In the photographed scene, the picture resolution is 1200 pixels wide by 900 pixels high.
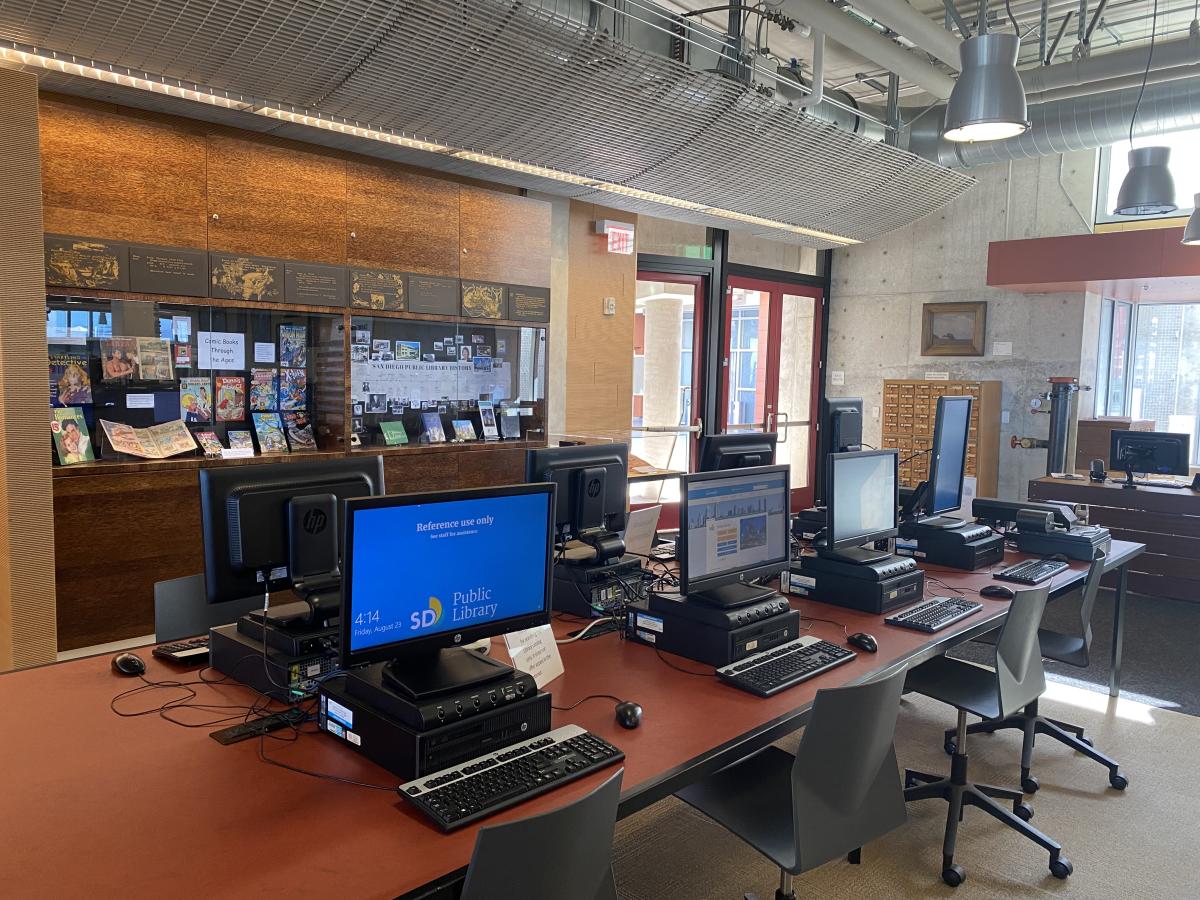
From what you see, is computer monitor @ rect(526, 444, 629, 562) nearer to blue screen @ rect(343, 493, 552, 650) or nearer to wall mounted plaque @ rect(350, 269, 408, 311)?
blue screen @ rect(343, 493, 552, 650)

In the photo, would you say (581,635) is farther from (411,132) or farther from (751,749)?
(411,132)

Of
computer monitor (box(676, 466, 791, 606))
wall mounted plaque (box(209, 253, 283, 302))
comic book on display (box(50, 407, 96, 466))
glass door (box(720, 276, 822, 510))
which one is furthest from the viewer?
glass door (box(720, 276, 822, 510))

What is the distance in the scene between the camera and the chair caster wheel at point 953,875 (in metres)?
2.82

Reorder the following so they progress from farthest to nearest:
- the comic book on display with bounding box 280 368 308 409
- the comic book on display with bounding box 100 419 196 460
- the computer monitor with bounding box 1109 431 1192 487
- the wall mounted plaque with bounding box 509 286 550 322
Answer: the computer monitor with bounding box 1109 431 1192 487, the wall mounted plaque with bounding box 509 286 550 322, the comic book on display with bounding box 280 368 308 409, the comic book on display with bounding box 100 419 196 460

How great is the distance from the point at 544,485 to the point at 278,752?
82 centimetres

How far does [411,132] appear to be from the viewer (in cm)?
445

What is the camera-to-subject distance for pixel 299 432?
508 centimetres

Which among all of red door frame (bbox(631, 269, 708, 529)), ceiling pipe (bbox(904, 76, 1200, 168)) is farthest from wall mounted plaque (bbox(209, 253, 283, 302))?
ceiling pipe (bbox(904, 76, 1200, 168))

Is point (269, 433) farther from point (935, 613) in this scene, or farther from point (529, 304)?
point (935, 613)

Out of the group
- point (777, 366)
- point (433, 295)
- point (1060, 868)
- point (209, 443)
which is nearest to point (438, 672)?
point (1060, 868)

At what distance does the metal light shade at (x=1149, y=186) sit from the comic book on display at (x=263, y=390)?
204 inches

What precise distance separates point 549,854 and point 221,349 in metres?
3.95

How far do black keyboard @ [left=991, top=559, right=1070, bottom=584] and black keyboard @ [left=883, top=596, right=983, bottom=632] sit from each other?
48 centimetres

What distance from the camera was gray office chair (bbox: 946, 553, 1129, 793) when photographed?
3527mm
